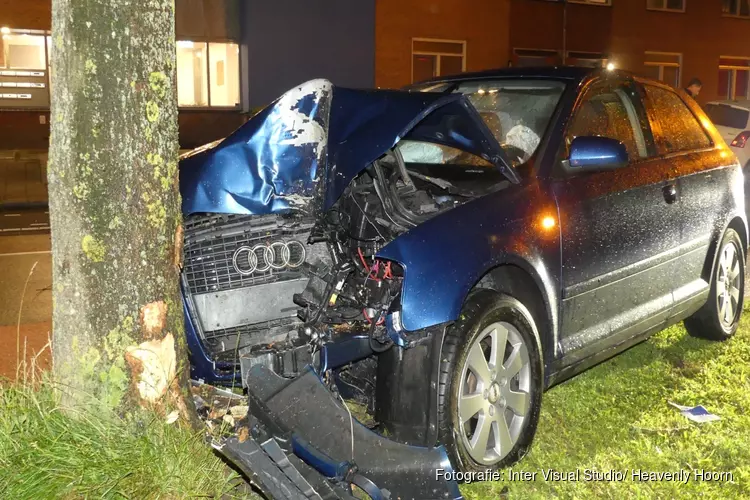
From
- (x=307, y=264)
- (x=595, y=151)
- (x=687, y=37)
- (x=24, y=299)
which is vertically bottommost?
(x=24, y=299)

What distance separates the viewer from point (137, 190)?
134 inches

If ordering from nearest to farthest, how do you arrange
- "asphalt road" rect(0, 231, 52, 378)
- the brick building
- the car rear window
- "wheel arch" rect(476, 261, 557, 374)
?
"wheel arch" rect(476, 261, 557, 374), "asphalt road" rect(0, 231, 52, 378), the car rear window, the brick building

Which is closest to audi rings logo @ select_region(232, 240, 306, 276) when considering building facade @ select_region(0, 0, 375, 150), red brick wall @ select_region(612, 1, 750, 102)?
building facade @ select_region(0, 0, 375, 150)

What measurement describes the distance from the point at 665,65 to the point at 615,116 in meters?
26.5

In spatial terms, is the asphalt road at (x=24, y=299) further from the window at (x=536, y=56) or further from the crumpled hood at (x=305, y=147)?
the window at (x=536, y=56)

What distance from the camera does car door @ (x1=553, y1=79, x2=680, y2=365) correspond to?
446 cm

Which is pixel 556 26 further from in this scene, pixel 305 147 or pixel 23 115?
pixel 305 147

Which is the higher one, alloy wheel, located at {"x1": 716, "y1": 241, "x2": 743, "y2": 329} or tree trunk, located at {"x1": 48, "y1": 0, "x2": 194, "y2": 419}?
tree trunk, located at {"x1": 48, "y1": 0, "x2": 194, "y2": 419}

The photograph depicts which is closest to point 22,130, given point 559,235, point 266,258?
point 266,258

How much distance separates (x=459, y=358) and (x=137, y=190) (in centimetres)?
153

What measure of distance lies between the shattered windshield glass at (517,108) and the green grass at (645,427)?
1.50m

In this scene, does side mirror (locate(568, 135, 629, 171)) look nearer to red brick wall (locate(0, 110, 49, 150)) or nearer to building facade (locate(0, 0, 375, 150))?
red brick wall (locate(0, 110, 49, 150))

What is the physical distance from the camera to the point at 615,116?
5172 millimetres

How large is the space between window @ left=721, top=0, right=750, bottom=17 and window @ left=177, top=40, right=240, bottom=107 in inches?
737
